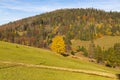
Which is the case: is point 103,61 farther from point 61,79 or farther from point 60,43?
point 61,79

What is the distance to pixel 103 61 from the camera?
139125 millimetres

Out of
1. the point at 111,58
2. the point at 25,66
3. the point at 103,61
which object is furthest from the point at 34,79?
the point at 103,61

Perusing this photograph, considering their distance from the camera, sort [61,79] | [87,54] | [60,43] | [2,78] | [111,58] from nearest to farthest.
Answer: [2,78] → [61,79] → [111,58] → [60,43] → [87,54]

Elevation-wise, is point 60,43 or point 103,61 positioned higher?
point 60,43

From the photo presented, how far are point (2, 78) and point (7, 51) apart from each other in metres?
34.0

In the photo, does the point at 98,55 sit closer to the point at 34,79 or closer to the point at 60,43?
the point at 60,43

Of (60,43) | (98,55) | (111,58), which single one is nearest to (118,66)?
(111,58)

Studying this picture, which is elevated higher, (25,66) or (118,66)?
(25,66)

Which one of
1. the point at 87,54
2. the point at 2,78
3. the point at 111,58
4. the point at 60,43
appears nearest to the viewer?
the point at 2,78

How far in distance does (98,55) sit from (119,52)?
18079 millimetres

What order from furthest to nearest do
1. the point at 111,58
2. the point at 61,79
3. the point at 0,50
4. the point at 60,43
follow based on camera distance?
the point at 60,43 < the point at 111,58 < the point at 0,50 < the point at 61,79

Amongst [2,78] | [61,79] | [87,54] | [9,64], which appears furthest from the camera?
[87,54]

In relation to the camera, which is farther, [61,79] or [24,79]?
[61,79]

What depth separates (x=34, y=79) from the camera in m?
40.4
